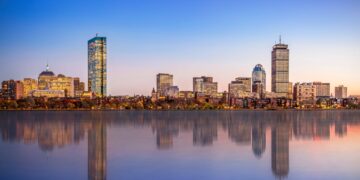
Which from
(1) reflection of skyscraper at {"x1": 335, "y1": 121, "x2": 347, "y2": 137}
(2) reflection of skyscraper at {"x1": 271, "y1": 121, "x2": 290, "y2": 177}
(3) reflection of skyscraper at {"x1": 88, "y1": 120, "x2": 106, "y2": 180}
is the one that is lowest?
(1) reflection of skyscraper at {"x1": 335, "y1": 121, "x2": 347, "y2": 137}

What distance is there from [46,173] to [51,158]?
536cm

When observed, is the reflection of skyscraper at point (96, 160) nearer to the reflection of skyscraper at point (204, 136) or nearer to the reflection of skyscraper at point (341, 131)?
the reflection of skyscraper at point (204, 136)

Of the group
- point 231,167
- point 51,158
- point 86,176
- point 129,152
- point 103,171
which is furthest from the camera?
point 129,152

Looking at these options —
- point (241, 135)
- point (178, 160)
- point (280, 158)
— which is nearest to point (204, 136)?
point (241, 135)

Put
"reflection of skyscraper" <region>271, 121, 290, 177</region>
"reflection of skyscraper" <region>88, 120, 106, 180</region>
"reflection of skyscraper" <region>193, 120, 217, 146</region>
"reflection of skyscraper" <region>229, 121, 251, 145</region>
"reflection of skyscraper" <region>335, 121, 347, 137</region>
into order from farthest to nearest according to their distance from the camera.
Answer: "reflection of skyscraper" <region>335, 121, 347, 137</region> → "reflection of skyscraper" <region>229, 121, 251, 145</region> → "reflection of skyscraper" <region>193, 120, 217, 146</region> → "reflection of skyscraper" <region>271, 121, 290, 177</region> → "reflection of skyscraper" <region>88, 120, 106, 180</region>

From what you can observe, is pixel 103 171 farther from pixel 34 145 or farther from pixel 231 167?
pixel 34 145

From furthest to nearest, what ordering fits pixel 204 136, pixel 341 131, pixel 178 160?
pixel 341 131, pixel 204 136, pixel 178 160

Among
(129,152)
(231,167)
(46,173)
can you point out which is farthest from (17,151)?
(231,167)

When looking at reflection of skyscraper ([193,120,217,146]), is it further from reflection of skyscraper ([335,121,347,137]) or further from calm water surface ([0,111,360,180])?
reflection of skyscraper ([335,121,347,137])

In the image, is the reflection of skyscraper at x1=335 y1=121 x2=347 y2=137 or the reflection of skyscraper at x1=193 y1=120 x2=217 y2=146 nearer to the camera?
the reflection of skyscraper at x1=193 y1=120 x2=217 y2=146

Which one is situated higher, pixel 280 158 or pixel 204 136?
pixel 280 158

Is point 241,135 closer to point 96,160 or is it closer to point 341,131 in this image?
point 341,131

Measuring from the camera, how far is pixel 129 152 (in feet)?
93.8

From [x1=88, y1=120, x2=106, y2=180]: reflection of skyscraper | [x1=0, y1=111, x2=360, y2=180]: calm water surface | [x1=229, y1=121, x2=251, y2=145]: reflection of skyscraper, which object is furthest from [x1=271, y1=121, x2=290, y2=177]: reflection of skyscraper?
[x1=88, y1=120, x2=106, y2=180]: reflection of skyscraper
